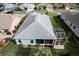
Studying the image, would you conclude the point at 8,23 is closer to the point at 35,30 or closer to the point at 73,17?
the point at 35,30

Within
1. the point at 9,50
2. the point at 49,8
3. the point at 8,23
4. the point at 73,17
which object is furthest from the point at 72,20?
the point at 9,50

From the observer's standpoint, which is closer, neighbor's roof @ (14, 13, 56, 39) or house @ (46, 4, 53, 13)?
neighbor's roof @ (14, 13, 56, 39)

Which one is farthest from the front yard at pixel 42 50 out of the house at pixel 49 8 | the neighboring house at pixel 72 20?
the house at pixel 49 8

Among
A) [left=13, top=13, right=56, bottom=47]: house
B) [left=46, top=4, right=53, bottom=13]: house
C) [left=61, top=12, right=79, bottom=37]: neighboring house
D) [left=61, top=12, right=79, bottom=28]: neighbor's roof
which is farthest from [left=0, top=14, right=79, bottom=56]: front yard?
[left=46, top=4, right=53, bottom=13]: house

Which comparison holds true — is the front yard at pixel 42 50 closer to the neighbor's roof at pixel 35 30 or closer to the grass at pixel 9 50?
the grass at pixel 9 50

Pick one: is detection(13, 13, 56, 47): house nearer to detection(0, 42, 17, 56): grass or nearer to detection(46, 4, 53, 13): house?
detection(0, 42, 17, 56): grass
